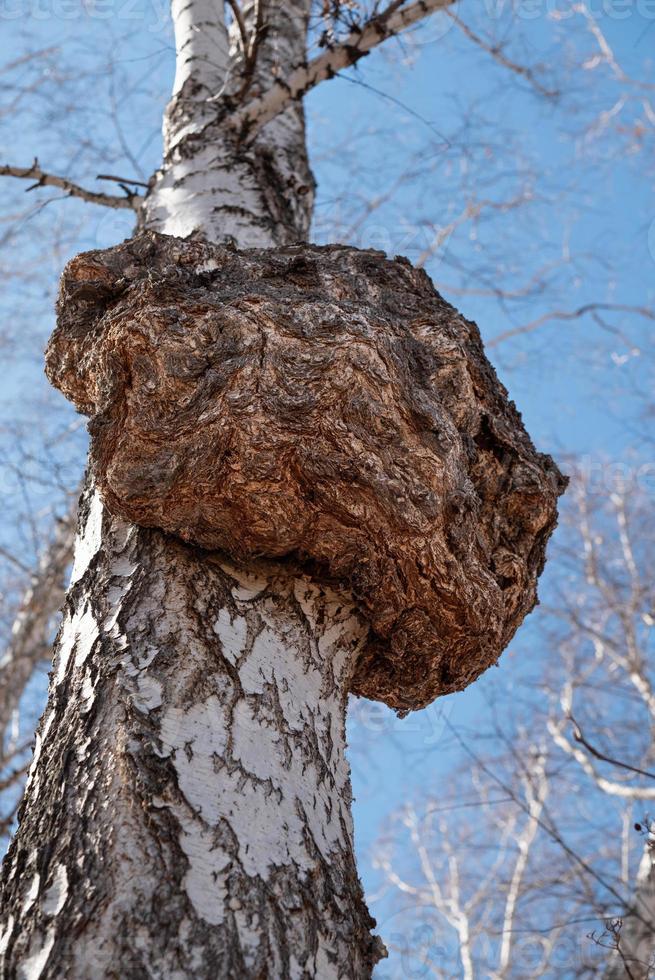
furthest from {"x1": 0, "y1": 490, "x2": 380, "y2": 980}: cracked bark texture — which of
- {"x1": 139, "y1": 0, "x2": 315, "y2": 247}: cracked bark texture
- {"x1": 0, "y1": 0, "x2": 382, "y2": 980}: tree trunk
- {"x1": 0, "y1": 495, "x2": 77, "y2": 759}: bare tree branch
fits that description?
{"x1": 0, "y1": 495, "x2": 77, "y2": 759}: bare tree branch

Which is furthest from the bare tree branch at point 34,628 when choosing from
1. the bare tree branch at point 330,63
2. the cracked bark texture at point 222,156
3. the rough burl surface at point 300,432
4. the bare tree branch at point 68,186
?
the rough burl surface at point 300,432

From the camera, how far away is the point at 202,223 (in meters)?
2.72

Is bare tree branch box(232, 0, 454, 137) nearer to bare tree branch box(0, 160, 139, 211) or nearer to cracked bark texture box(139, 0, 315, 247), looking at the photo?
cracked bark texture box(139, 0, 315, 247)

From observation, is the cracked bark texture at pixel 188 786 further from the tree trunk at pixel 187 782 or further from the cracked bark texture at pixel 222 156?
the cracked bark texture at pixel 222 156

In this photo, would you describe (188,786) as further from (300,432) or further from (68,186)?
(68,186)

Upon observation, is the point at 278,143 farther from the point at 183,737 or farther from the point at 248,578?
the point at 183,737

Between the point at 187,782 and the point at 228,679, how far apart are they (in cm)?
22

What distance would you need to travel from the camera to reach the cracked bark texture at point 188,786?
1338mm

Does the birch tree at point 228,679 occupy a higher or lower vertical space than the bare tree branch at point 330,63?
lower

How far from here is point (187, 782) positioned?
1.49 meters

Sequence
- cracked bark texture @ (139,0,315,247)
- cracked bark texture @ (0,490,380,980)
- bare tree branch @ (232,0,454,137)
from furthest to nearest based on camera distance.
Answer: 1. bare tree branch @ (232,0,454,137)
2. cracked bark texture @ (139,0,315,247)
3. cracked bark texture @ (0,490,380,980)

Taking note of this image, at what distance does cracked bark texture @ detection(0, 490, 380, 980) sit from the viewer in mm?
1338

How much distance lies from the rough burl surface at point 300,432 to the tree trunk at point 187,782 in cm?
12

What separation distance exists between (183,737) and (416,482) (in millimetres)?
671
